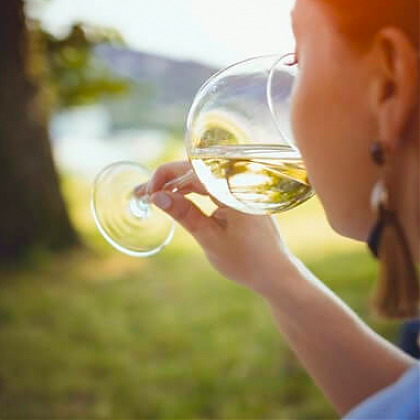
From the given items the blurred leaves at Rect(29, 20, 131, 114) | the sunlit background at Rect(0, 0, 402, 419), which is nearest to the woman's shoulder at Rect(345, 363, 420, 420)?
the sunlit background at Rect(0, 0, 402, 419)

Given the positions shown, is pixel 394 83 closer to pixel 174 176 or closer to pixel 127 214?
pixel 174 176

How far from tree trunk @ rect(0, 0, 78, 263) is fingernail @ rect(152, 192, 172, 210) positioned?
8.01ft

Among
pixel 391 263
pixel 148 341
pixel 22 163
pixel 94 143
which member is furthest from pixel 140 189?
pixel 94 143

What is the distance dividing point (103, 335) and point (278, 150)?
1.81 m

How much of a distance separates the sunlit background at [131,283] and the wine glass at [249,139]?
463 mm

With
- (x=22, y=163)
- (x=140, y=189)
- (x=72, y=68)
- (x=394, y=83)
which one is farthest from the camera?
(x=72, y=68)

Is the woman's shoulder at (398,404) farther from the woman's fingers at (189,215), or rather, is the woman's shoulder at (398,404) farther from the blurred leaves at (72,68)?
the blurred leaves at (72,68)

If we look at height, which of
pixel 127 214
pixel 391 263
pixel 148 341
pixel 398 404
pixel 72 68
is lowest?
pixel 148 341

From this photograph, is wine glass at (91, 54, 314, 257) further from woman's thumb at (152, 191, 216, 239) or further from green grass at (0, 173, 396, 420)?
green grass at (0, 173, 396, 420)

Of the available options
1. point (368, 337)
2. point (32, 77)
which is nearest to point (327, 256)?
point (32, 77)

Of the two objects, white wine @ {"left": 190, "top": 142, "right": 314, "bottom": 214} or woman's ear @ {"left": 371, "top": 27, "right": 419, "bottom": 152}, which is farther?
white wine @ {"left": 190, "top": 142, "right": 314, "bottom": 214}

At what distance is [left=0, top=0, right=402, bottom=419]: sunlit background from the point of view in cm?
206

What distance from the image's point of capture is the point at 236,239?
81cm

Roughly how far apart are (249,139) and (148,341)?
5.77ft
